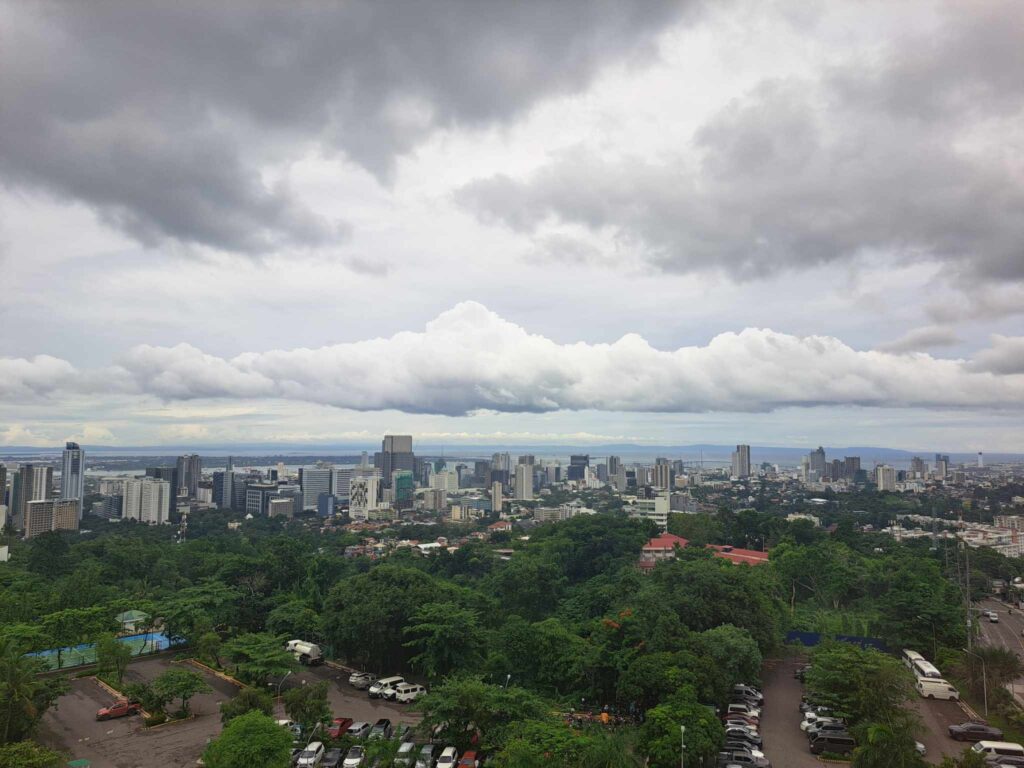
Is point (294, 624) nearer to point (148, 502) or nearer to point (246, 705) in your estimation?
point (246, 705)

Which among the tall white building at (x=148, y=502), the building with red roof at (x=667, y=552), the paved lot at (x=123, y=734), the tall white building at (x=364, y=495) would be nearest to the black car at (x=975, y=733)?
the paved lot at (x=123, y=734)

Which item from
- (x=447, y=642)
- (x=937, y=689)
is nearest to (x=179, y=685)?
(x=447, y=642)

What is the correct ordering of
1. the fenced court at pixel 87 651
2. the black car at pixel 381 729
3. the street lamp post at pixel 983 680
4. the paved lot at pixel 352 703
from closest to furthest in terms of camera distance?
the black car at pixel 381 729 < the paved lot at pixel 352 703 < the street lamp post at pixel 983 680 < the fenced court at pixel 87 651

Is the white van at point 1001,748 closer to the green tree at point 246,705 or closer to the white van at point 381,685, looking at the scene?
the white van at point 381,685

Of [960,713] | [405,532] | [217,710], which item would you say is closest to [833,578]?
[960,713]

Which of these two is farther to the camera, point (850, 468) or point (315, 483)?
point (850, 468)

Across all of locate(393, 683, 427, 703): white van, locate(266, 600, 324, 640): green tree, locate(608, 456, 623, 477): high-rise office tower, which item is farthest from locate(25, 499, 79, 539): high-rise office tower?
locate(608, 456, 623, 477): high-rise office tower
